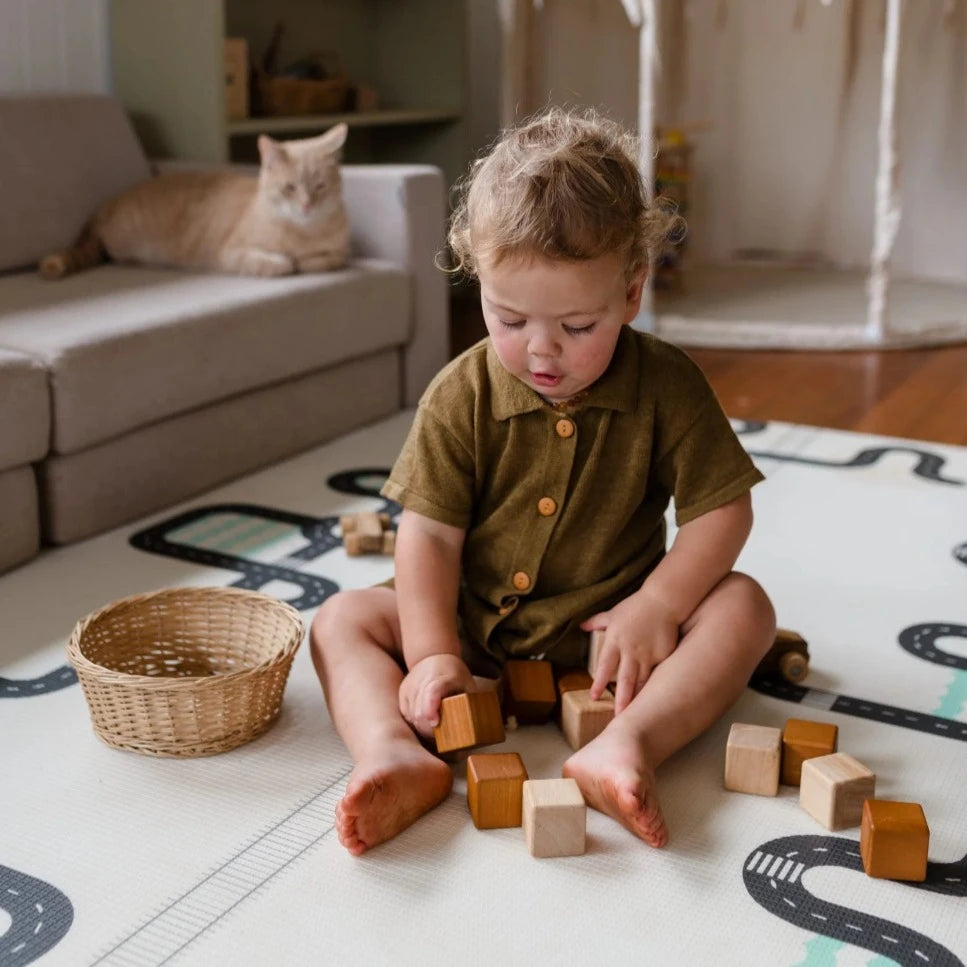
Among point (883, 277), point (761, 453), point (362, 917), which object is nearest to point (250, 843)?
point (362, 917)

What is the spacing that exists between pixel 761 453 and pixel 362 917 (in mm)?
1459

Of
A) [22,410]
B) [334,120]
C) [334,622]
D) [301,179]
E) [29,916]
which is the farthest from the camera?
[334,120]

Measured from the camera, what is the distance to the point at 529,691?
1288 mm

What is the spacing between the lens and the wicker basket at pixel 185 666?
3.97ft

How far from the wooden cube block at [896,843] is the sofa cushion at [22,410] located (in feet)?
3.89

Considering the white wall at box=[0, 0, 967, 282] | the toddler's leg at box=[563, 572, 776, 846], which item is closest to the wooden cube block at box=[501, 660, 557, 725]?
the toddler's leg at box=[563, 572, 776, 846]

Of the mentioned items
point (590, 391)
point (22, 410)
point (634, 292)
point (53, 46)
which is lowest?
point (22, 410)

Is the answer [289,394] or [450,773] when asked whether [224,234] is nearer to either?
[289,394]

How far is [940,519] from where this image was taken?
195 centimetres

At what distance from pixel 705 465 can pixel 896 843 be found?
0.42 metres

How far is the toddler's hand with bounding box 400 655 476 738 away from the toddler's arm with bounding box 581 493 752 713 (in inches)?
5.4

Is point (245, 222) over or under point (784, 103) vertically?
under

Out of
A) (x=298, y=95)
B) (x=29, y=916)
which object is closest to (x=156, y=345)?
(x=29, y=916)

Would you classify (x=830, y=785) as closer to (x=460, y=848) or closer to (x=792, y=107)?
(x=460, y=848)
